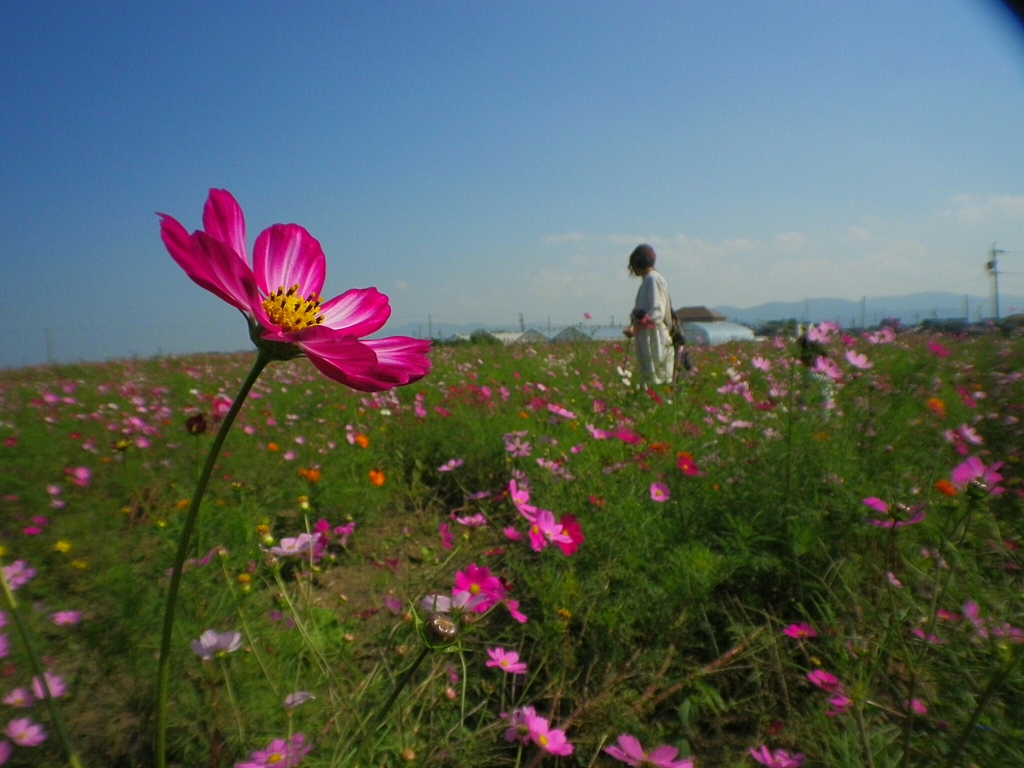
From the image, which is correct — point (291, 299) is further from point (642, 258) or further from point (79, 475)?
point (642, 258)

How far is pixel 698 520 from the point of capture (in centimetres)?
151

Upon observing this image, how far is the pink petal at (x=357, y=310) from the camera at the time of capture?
0.59m

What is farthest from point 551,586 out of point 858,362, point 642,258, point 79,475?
point 642,258

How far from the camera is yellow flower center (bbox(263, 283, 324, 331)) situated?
0.49m

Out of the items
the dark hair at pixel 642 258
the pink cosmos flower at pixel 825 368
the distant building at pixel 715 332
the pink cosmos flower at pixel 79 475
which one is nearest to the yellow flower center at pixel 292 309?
the pink cosmos flower at pixel 79 475

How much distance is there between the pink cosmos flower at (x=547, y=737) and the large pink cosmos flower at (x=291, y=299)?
62cm

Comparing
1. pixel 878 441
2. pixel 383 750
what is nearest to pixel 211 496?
pixel 383 750

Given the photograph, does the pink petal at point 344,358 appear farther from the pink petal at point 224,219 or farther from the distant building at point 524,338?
the distant building at point 524,338

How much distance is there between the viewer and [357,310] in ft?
2.00

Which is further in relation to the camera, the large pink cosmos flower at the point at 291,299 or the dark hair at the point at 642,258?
the dark hair at the point at 642,258

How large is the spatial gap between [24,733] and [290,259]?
70 centimetres

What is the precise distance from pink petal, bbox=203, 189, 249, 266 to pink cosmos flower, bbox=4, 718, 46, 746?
0.70m

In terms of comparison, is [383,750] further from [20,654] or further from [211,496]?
[211,496]

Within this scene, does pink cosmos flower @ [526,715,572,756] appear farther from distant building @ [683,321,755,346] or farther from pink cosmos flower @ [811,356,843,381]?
distant building @ [683,321,755,346]
